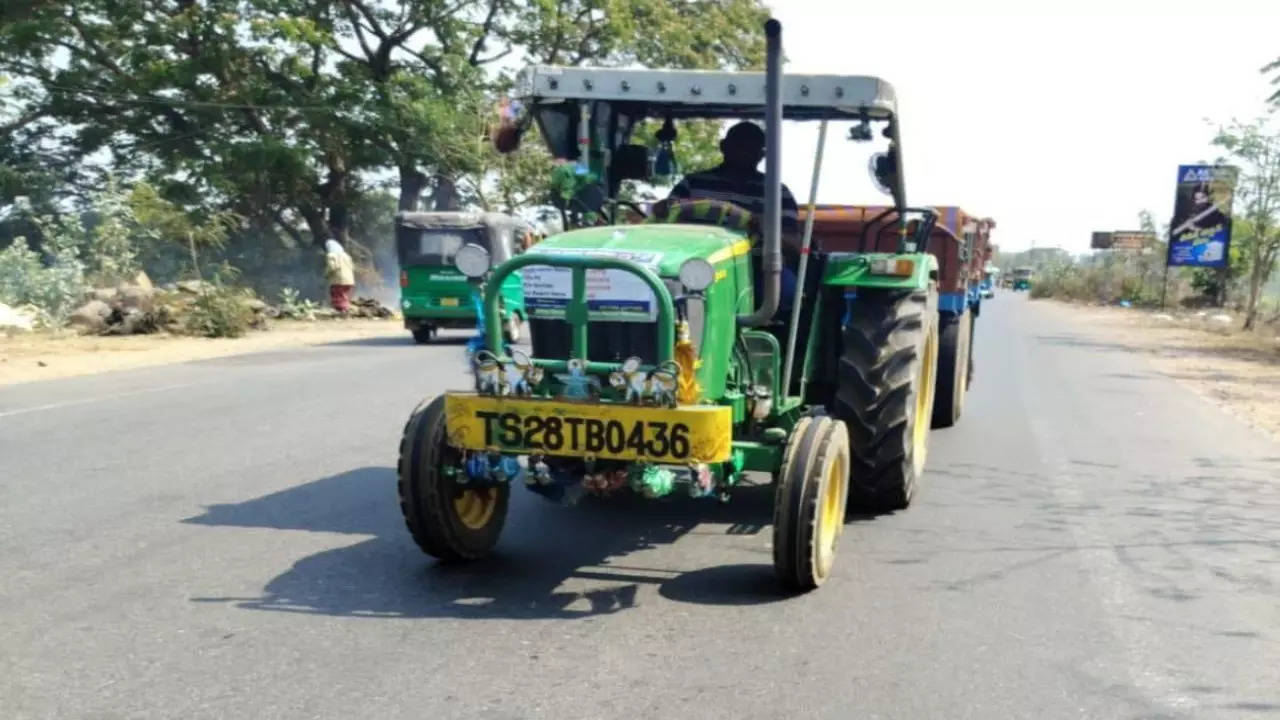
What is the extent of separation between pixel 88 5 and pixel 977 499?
30.7m

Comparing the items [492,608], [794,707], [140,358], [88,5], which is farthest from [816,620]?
[88,5]

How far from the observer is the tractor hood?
19.1 feet

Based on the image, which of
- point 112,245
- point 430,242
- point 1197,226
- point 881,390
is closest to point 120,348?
point 430,242

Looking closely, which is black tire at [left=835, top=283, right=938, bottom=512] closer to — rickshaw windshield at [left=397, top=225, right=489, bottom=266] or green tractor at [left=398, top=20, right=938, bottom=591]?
green tractor at [left=398, top=20, right=938, bottom=591]

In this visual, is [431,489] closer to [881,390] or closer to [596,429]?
[596,429]

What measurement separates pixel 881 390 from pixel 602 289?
2006 millimetres

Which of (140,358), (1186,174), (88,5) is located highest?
(88,5)

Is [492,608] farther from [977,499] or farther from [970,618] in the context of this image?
[977,499]

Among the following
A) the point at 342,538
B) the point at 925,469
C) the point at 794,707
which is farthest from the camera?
the point at 925,469

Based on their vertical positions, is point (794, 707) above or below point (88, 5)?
below

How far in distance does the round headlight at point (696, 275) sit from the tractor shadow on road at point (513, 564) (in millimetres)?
1402

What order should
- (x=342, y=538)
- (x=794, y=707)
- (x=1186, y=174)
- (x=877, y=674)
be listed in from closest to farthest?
(x=794, y=707) < (x=877, y=674) < (x=342, y=538) < (x=1186, y=174)

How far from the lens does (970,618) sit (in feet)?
18.0

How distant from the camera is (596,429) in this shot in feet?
17.5
